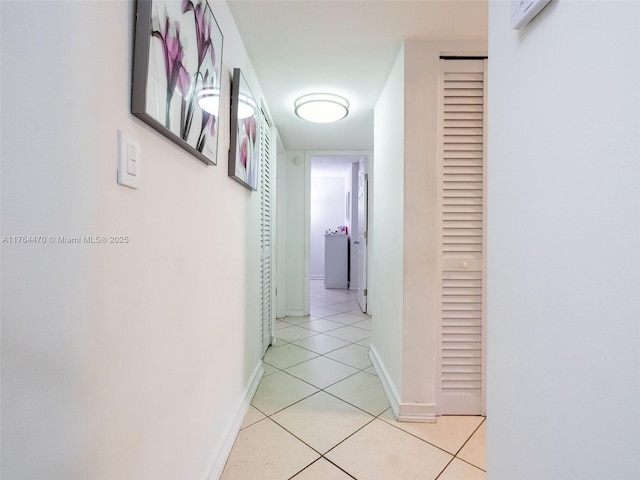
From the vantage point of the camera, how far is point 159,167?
2.62ft

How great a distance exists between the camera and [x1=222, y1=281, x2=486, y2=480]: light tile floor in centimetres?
127

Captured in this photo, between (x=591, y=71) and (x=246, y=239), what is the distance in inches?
64.3

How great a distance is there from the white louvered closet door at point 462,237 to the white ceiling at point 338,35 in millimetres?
262

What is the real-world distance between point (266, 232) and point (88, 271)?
6.67ft

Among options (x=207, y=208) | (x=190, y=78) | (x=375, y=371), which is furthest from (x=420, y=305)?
(x=190, y=78)

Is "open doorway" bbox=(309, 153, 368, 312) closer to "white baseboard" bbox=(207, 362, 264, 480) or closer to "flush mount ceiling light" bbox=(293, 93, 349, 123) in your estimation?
"flush mount ceiling light" bbox=(293, 93, 349, 123)

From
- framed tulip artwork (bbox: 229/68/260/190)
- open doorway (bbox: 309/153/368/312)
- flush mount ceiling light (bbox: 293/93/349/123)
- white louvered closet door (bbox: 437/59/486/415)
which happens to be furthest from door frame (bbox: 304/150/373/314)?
white louvered closet door (bbox: 437/59/486/415)

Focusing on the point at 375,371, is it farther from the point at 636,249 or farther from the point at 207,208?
the point at 636,249

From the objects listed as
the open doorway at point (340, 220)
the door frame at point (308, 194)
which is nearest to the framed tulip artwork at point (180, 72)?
the door frame at point (308, 194)

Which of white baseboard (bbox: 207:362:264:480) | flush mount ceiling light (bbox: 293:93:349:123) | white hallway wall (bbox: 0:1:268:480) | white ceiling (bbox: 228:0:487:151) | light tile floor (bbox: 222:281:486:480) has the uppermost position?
white ceiling (bbox: 228:0:487:151)

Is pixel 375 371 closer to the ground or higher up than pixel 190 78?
closer to the ground

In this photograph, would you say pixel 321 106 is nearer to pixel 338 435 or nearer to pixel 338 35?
pixel 338 35

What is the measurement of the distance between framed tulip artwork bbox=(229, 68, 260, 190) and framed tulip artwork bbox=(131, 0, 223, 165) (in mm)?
232

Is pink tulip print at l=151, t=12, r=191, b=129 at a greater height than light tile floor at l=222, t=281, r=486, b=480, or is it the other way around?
pink tulip print at l=151, t=12, r=191, b=129
